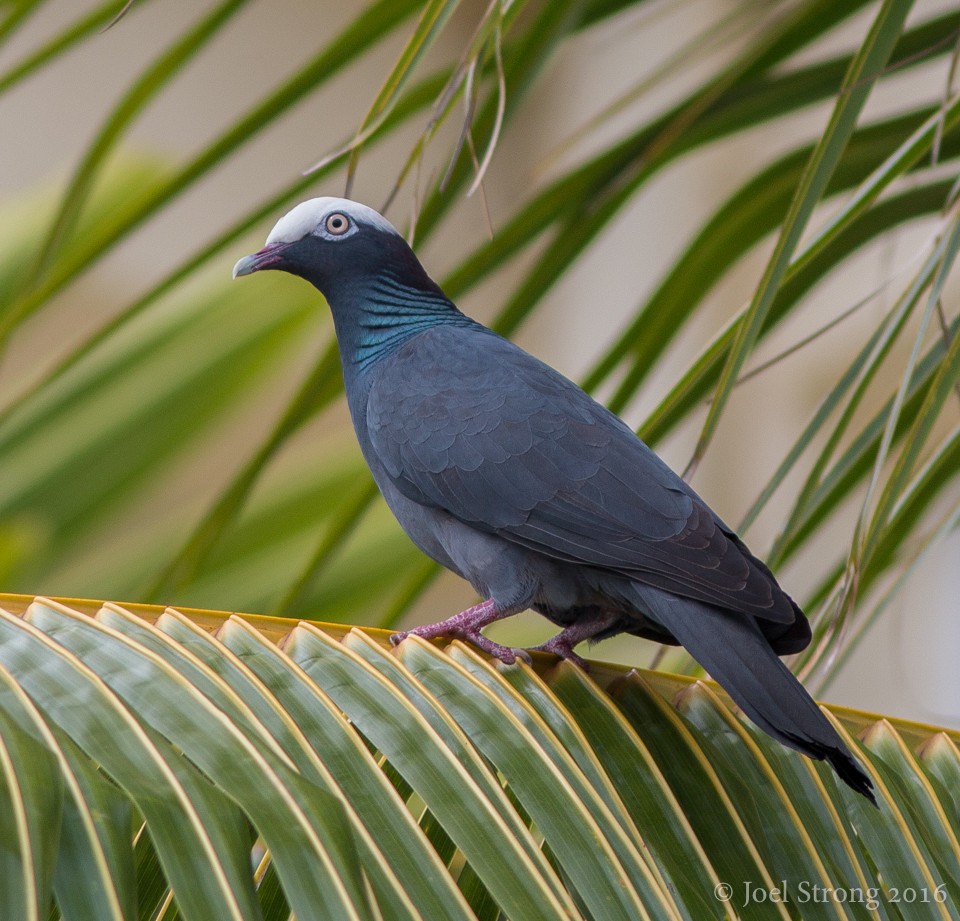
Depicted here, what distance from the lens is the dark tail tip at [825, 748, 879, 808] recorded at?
1.24m

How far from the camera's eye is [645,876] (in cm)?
115

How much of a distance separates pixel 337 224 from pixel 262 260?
0.14 metres

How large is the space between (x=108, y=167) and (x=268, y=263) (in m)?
2.23

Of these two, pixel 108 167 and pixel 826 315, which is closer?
pixel 108 167

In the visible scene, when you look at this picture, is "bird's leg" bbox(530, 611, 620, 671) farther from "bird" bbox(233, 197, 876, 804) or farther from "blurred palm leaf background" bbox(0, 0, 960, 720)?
"blurred palm leaf background" bbox(0, 0, 960, 720)

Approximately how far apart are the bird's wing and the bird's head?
16cm

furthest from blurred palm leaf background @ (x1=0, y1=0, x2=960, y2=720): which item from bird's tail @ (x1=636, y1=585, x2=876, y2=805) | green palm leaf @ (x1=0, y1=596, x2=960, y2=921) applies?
green palm leaf @ (x1=0, y1=596, x2=960, y2=921)

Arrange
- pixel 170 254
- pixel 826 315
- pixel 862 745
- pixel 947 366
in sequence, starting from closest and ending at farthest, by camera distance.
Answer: pixel 947 366, pixel 862 745, pixel 826 315, pixel 170 254

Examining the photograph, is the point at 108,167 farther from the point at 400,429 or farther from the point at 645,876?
the point at 645,876

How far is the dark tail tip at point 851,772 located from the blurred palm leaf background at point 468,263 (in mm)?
138

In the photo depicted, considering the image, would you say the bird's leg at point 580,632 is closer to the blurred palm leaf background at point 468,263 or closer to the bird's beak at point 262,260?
the blurred palm leaf background at point 468,263

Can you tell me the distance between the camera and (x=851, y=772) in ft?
4.11

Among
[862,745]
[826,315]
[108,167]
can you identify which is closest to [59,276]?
[862,745]

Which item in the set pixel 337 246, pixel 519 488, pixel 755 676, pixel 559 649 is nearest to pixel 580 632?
pixel 559 649
